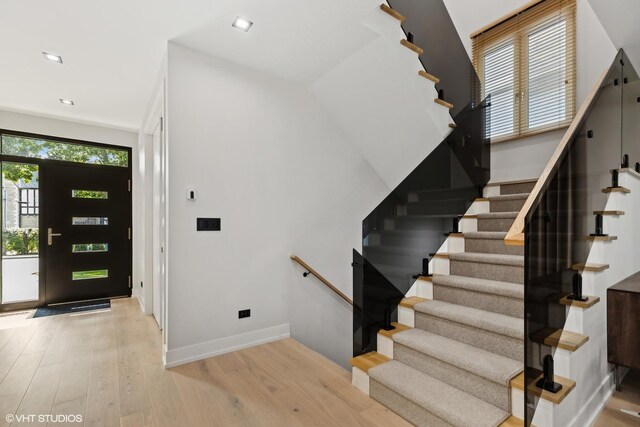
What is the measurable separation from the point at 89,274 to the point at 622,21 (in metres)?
7.44

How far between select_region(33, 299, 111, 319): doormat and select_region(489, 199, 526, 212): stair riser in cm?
567

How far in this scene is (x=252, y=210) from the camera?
3.39 meters

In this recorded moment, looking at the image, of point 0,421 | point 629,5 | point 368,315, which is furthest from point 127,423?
point 629,5

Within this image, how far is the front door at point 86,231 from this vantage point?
→ 16.0 ft

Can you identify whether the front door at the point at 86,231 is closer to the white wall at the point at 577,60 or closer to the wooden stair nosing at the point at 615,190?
the white wall at the point at 577,60

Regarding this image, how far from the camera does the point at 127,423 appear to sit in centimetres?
203

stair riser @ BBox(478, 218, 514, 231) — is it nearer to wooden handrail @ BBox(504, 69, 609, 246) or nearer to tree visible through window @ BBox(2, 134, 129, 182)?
wooden handrail @ BBox(504, 69, 609, 246)

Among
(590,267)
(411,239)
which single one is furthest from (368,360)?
(590,267)

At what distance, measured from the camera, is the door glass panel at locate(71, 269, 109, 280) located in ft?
16.7

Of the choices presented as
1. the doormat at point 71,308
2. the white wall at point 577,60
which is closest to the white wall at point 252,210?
the white wall at point 577,60

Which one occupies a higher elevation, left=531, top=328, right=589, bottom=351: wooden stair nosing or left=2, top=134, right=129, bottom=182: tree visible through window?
left=2, top=134, right=129, bottom=182: tree visible through window

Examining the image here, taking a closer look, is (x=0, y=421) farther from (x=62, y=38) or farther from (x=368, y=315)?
(x=62, y=38)

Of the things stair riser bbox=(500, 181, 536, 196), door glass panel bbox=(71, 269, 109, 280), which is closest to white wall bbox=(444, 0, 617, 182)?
stair riser bbox=(500, 181, 536, 196)

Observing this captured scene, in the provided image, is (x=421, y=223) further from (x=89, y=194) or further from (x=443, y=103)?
(x=89, y=194)
